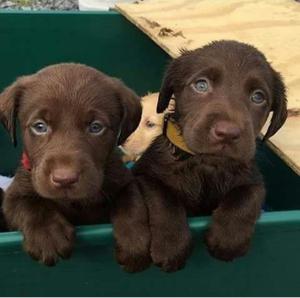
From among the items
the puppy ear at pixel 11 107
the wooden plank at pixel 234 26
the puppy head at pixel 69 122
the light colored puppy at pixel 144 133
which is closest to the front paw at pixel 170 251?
the puppy head at pixel 69 122

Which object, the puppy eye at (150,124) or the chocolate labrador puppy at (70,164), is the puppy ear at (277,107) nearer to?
the chocolate labrador puppy at (70,164)

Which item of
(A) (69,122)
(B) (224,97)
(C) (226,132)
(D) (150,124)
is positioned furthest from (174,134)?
(D) (150,124)

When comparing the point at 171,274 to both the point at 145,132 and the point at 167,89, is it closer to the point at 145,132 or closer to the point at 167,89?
the point at 167,89

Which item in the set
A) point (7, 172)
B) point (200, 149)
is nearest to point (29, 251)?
point (200, 149)

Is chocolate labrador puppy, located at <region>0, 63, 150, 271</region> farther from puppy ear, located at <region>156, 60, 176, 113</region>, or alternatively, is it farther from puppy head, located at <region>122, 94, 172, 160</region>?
puppy head, located at <region>122, 94, 172, 160</region>

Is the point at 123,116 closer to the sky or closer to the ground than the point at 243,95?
closer to the ground

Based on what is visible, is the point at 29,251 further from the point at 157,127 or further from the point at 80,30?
the point at 80,30

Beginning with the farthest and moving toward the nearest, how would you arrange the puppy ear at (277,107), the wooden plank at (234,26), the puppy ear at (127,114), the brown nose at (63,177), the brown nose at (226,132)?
1. the wooden plank at (234,26)
2. the puppy ear at (277,107)
3. the puppy ear at (127,114)
4. the brown nose at (226,132)
5. the brown nose at (63,177)
